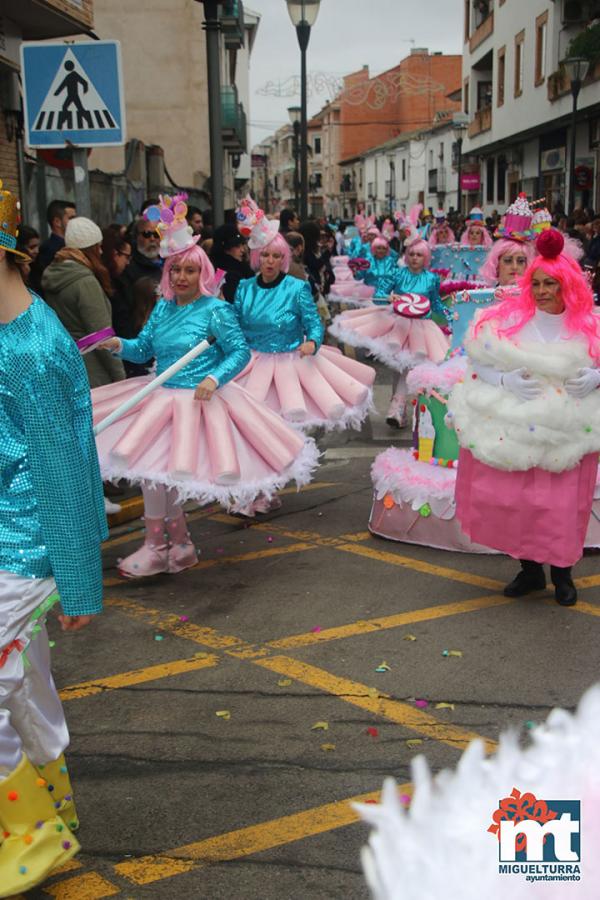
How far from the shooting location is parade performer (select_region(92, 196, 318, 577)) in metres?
5.55

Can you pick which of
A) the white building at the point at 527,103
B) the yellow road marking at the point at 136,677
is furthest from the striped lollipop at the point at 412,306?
the white building at the point at 527,103

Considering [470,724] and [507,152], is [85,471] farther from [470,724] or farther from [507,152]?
[507,152]

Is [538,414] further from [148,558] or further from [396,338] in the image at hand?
[396,338]

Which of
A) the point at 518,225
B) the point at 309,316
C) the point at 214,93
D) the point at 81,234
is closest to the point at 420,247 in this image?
the point at 214,93

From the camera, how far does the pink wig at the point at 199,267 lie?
233 inches

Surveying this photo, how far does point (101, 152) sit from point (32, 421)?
26.0 meters

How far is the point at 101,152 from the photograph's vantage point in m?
27.3

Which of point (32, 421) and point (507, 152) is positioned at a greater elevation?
point (507, 152)

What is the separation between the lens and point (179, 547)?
6.24 metres

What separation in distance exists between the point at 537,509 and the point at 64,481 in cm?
292

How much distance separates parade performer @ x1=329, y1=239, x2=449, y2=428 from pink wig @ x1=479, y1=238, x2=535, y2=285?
115 inches

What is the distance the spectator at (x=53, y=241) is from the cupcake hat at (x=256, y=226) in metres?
2.11

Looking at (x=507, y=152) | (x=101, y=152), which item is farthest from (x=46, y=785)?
(x=507, y=152)

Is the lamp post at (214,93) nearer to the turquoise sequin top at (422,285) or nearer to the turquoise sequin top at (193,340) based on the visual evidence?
the turquoise sequin top at (422,285)
